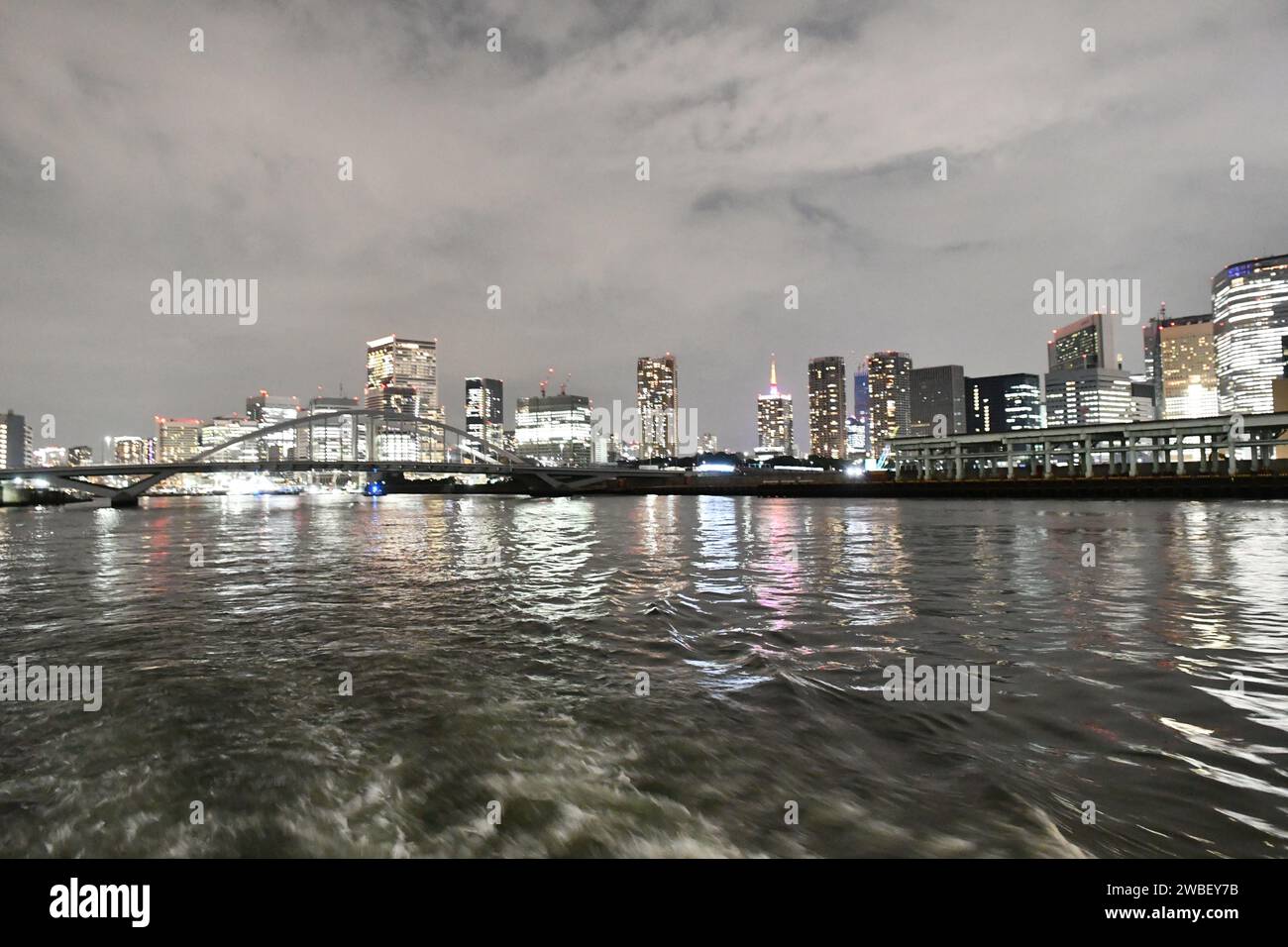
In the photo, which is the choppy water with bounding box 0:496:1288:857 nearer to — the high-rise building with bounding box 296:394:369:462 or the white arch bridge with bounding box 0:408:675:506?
the white arch bridge with bounding box 0:408:675:506

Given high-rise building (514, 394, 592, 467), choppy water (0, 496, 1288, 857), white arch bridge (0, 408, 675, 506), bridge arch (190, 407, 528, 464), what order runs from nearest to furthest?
choppy water (0, 496, 1288, 857) → white arch bridge (0, 408, 675, 506) → bridge arch (190, 407, 528, 464) → high-rise building (514, 394, 592, 467)

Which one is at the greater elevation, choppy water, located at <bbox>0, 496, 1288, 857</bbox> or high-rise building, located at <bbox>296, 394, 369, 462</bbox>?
high-rise building, located at <bbox>296, 394, 369, 462</bbox>

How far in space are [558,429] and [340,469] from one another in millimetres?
97936

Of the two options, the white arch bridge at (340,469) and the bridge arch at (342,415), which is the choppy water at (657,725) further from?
the bridge arch at (342,415)

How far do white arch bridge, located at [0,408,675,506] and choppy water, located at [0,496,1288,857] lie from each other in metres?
86.4

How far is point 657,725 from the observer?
236 inches

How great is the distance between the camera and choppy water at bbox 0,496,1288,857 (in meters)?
4.16

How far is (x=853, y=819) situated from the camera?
13.8 feet

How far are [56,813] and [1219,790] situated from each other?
857 cm

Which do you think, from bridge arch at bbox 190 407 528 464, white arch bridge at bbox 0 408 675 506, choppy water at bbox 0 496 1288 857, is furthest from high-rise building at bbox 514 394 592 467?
choppy water at bbox 0 496 1288 857

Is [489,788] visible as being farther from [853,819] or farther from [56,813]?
[56,813]

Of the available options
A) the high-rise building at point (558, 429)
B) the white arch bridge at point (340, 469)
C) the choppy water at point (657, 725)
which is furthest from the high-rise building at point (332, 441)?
Answer: the choppy water at point (657, 725)

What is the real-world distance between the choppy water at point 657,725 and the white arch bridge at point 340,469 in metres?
86.4
